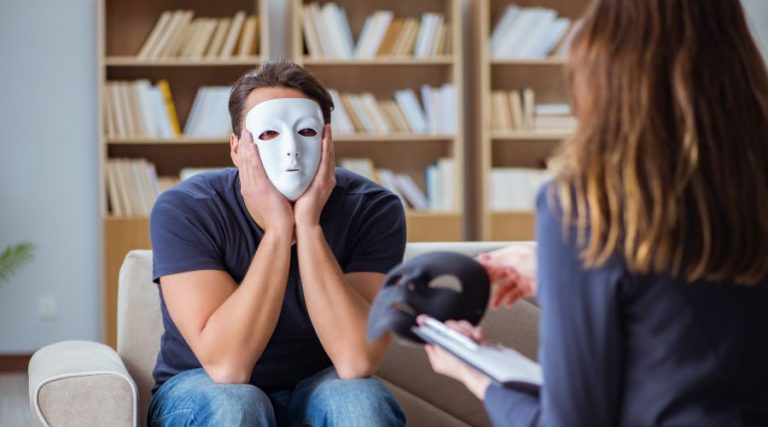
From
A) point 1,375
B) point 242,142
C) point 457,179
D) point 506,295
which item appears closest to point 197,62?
point 457,179

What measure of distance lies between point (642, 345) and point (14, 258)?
412cm

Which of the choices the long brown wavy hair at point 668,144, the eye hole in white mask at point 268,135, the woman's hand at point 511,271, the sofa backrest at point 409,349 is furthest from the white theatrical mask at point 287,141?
the long brown wavy hair at point 668,144

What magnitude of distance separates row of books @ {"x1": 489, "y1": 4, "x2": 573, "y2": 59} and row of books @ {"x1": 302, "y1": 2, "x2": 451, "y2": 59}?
24 centimetres

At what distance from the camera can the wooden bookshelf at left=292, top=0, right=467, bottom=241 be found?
16.5 ft

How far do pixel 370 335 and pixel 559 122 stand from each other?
3968mm

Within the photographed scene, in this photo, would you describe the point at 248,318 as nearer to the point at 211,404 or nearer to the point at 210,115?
the point at 211,404

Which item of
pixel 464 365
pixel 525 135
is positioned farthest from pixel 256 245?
pixel 525 135

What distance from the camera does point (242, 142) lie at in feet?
6.95

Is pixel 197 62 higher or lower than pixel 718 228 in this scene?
higher

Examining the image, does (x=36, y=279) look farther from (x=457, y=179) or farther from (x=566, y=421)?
(x=566, y=421)

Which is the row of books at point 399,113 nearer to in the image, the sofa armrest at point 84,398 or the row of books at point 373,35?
the row of books at point 373,35

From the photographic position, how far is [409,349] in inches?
89.8

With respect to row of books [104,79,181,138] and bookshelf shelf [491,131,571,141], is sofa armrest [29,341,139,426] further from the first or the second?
bookshelf shelf [491,131,571,141]

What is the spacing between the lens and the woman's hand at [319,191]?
2.04 m
